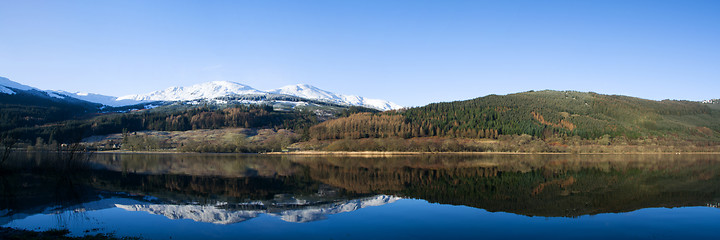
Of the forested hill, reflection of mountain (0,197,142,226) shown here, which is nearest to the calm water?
reflection of mountain (0,197,142,226)

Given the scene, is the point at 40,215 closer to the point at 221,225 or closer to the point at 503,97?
the point at 221,225

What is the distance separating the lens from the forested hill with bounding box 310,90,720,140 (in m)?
134

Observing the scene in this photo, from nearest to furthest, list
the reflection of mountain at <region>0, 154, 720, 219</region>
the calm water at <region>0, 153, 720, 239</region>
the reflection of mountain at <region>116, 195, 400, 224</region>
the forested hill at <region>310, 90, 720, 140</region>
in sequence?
1. the calm water at <region>0, 153, 720, 239</region>
2. the reflection of mountain at <region>116, 195, 400, 224</region>
3. the reflection of mountain at <region>0, 154, 720, 219</region>
4. the forested hill at <region>310, 90, 720, 140</region>

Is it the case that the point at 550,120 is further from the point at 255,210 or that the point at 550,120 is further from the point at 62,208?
the point at 62,208

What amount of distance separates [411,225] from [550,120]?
456 feet

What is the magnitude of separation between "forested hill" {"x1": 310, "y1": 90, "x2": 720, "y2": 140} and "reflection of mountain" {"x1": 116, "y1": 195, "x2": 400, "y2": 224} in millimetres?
109343

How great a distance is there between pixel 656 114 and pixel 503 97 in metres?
56.5

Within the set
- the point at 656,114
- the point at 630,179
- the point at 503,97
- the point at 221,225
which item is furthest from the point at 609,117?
the point at 221,225

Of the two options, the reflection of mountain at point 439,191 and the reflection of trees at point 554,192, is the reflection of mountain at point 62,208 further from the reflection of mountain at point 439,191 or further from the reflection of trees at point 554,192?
the reflection of trees at point 554,192

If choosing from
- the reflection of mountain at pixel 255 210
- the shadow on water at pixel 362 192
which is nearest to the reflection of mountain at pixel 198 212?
the reflection of mountain at pixel 255 210

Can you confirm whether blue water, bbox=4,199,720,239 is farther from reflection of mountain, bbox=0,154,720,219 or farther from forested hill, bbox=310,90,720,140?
forested hill, bbox=310,90,720,140

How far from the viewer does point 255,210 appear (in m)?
24.4

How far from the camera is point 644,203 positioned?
26.5 m

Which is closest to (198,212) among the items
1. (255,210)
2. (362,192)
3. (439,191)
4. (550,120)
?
(255,210)
